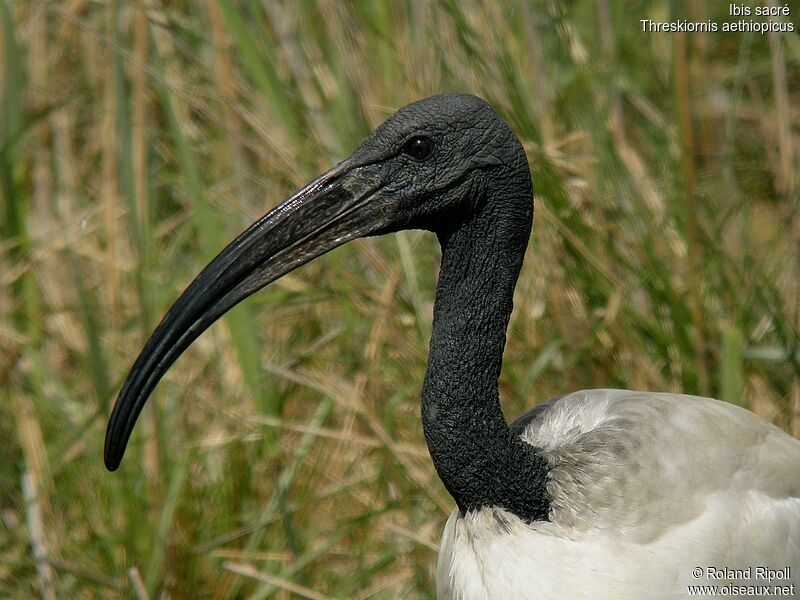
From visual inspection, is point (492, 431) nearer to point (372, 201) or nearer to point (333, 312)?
point (372, 201)

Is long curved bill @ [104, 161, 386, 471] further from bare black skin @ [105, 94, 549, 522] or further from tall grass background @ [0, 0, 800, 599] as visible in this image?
tall grass background @ [0, 0, 800, 599]

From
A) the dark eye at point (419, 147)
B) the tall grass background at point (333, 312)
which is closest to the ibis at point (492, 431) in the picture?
the dark eye at point (419, 147)

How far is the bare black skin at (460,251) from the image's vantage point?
7.52 feet

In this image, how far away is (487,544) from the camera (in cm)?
233

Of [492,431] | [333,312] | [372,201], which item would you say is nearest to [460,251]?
[372,201]

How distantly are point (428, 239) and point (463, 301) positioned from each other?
3.68ft

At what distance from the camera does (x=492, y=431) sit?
2312 mm

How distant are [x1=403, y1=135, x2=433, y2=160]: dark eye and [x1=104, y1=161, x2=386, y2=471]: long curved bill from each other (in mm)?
86

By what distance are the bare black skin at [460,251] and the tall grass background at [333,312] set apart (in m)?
0.81

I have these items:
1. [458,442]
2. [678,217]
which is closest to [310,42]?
[678,217]

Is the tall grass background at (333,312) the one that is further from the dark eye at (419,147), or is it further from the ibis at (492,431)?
the dark eye at (419,147)

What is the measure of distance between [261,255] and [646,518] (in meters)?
0.84

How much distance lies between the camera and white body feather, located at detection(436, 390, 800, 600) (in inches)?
88.6

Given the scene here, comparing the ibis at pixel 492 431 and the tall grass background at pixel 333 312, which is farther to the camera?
the tall grass background at pixel 333 312
